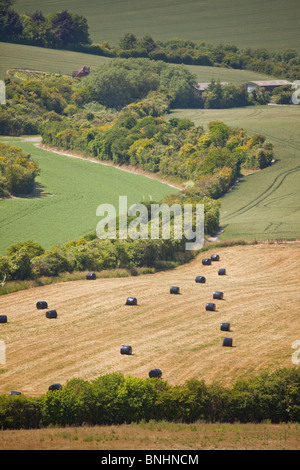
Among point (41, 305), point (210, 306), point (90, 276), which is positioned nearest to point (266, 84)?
point (90, 276)

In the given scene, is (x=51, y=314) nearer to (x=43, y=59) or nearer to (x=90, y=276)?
(x=90, y=276)

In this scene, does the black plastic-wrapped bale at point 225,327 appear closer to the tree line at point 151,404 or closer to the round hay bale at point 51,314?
the tree line at point 151,404

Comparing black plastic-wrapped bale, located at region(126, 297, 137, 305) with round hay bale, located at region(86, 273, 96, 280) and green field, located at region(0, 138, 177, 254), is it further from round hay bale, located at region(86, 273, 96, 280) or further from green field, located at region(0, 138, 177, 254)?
green field, located at region(0, 138, 177, 254)

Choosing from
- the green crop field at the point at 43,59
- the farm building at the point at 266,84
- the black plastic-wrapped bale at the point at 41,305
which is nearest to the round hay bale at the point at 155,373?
the black plastic-wrapped bale at the point at 41,305

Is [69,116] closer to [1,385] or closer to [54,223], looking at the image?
[54,223]

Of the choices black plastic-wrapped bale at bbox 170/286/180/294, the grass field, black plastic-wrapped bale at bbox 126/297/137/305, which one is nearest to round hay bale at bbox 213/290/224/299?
black plastic-wrapped bale at bbox 170/286/180/294
